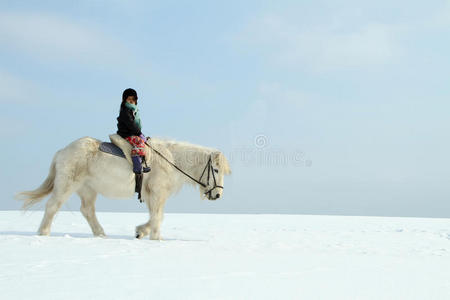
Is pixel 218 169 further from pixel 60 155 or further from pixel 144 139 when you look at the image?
pixel 60 155

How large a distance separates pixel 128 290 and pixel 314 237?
19.3 feet

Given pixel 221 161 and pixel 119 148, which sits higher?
pixel 119 148

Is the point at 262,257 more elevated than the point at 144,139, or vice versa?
the point at 144,139

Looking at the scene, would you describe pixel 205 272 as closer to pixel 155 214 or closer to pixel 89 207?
pixel 155 214

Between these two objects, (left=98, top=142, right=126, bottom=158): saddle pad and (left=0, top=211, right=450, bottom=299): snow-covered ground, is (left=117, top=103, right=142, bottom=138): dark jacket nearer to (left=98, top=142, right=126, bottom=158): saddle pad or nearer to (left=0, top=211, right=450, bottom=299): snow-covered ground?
(left=98, top=142, right=126, bottom=158): saddle pad

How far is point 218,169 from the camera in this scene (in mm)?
7703

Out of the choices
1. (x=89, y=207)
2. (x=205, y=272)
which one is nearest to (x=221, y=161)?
(x=89, y=207)

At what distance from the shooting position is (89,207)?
8.03 m

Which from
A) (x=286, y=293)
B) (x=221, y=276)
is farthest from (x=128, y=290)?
(x=286, y=293)

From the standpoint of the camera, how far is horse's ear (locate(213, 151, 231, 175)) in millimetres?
7691

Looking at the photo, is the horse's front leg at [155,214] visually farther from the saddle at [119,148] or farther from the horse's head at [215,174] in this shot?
the horse's head at [215,174]

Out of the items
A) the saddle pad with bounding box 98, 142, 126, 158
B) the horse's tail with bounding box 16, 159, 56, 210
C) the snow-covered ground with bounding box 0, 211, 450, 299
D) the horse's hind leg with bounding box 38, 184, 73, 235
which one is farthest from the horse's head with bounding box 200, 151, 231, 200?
the horse's tail with bounding box 16, 159, 56, 210

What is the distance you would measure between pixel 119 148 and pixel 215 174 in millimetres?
1850

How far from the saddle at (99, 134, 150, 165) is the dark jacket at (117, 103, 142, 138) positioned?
0.41 ft
